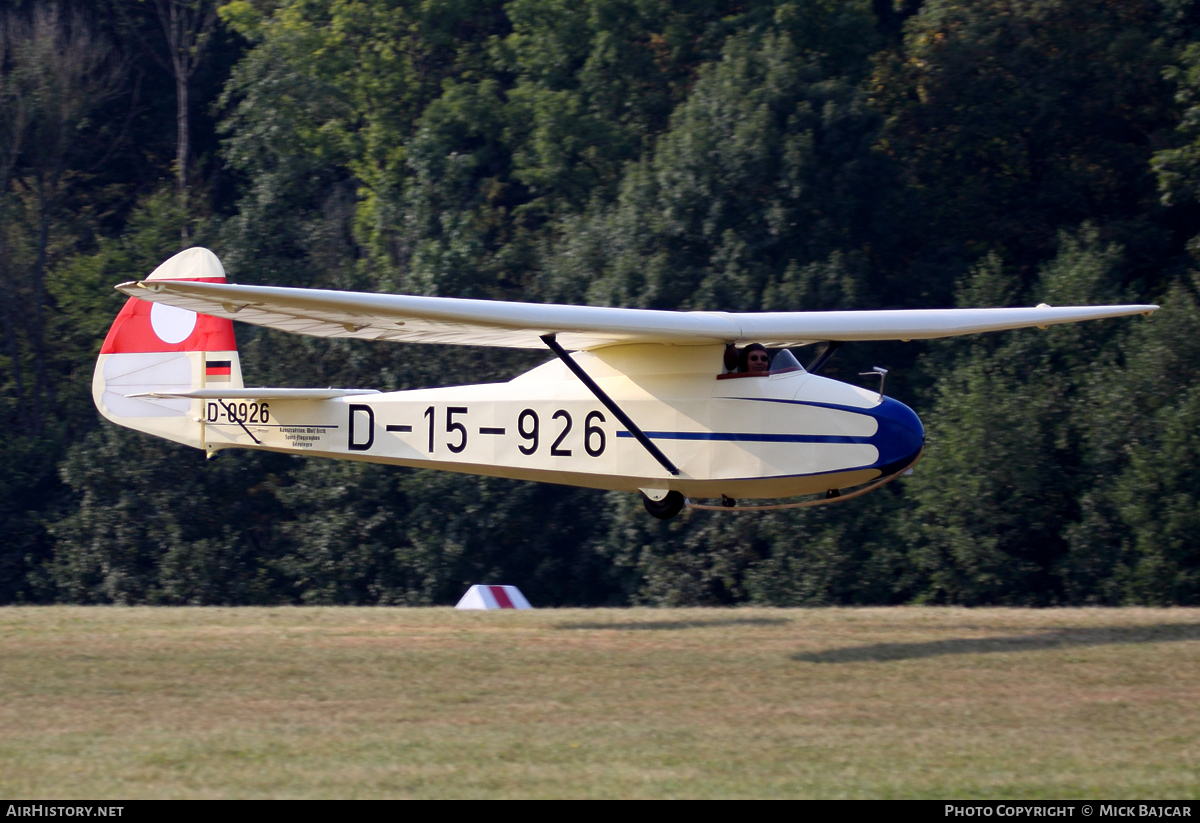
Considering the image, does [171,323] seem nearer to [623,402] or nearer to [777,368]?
[623,402]

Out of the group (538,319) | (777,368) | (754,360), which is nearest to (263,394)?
(538,319)

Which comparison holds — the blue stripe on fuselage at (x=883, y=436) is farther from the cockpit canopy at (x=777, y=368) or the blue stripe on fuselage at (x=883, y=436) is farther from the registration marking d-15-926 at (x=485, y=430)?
the registration marking d-15-926 at (x=485, y=430)

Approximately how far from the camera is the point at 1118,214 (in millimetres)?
32438

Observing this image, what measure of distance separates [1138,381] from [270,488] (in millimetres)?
20069

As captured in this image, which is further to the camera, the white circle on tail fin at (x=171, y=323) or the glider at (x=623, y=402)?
the white circle on tail fin at (x=171, y=323)

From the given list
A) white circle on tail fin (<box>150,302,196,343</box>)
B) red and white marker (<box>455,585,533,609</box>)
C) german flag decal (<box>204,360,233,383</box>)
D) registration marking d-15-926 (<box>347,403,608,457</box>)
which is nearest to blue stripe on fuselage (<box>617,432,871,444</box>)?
registration marking d-15-926 (<box>347,403,608,457</box>)

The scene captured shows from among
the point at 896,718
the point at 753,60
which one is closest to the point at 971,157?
the point at 753,60

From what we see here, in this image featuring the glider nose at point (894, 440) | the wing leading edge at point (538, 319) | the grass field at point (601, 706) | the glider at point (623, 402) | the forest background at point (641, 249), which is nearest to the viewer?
the grass field at point (601, 706)

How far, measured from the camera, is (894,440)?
1176 cm

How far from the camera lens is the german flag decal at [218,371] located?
50.1ft

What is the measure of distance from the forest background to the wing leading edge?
44.3 feet

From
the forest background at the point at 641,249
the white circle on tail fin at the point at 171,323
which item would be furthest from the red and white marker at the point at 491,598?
the forest background at the point at 641,249

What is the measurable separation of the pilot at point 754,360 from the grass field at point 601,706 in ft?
7.68

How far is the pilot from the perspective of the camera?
12180 millimetres
